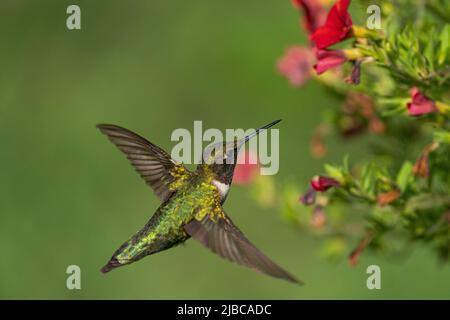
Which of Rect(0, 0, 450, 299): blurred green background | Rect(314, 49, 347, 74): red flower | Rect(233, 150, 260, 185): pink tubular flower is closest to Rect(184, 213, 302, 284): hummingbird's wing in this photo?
Rect(314, 49, 347, 74): red flower

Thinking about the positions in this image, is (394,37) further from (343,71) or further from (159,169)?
(159,169)

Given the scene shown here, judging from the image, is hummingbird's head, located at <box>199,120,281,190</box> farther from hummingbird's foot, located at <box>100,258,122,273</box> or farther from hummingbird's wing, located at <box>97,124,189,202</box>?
hummingbird's foot, located at <box>100,258,122,273</box>

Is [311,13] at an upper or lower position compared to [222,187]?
upper

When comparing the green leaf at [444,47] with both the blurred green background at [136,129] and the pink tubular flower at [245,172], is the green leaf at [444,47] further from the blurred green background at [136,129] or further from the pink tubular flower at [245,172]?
the blurred green background at [136,129]

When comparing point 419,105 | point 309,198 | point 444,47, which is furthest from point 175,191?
point 444,47

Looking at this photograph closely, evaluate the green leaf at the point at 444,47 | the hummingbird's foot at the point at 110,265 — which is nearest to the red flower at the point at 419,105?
the green leaf at the point at 444,47

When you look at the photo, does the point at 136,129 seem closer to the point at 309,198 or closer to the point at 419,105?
the point at 309,198

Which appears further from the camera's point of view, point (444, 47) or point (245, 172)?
point (245, 172)
